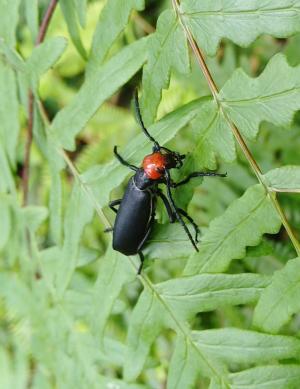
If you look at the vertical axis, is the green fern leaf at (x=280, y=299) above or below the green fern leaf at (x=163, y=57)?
below

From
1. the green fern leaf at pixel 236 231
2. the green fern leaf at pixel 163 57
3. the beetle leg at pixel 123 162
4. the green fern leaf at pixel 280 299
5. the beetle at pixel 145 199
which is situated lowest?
the green fern leaf at pixel 280 299

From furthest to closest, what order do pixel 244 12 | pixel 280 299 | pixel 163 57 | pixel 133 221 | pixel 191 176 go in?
pixel 133 221 → pixel 191 176 → pixel 163 57 → pixel 280 299 → pixel 244 12

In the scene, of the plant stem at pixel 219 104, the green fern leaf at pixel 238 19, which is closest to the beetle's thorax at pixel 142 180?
the plant stem at pixel 219 104

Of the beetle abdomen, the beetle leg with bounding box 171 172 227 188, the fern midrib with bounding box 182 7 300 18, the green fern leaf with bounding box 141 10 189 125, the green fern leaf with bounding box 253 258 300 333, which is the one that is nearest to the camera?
the fern midrib with bounding box 182 7 300 18

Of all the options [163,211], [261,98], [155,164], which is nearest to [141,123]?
[155,164]

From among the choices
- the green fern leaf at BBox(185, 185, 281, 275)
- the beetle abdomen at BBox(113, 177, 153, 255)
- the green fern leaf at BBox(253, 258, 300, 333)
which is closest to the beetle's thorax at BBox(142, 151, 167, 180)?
the beetle abdomen at BBox(113, 177, 153, 255)

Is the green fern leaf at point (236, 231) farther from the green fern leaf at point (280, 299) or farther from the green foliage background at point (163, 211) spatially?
the green fern leaf at point (280, 299)

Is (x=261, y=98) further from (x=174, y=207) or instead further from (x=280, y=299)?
(x=280, y=299)

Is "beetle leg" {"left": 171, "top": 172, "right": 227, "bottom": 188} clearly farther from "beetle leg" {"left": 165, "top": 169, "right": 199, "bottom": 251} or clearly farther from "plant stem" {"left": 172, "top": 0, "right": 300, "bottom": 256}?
"plant stem" {"left": 172, "top": 0, "right": 300, "bottom": 256}

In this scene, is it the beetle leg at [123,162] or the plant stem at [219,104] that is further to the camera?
the beetle leg at [123,162]
